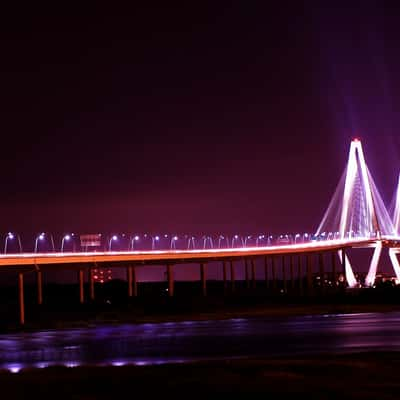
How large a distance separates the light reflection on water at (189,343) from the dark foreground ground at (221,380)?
17.7 ft

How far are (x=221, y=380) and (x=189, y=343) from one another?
70.9 ft

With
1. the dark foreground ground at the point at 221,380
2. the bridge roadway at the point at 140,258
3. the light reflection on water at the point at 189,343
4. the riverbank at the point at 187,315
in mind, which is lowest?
the riverbank at the point at 187,315

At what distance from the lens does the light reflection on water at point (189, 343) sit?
4366 cm

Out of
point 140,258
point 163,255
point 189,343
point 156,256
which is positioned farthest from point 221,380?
point 163,255

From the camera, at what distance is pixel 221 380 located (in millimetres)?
30891

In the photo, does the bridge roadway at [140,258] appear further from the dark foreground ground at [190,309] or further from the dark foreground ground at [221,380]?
the dark foreground ground at [221,380]

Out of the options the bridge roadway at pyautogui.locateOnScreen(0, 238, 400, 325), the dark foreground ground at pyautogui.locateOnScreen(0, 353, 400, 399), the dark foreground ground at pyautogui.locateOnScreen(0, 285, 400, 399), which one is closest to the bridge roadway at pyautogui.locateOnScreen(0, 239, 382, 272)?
the bridge roadway at pyautogui.locateOnScreen(0, 238, 400, 325)

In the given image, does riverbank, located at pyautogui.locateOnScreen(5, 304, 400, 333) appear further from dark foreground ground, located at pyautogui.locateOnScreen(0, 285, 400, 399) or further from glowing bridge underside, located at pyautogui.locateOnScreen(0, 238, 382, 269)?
dark foreground ground, located at pyautogui.locateOnScreen(0, 285, 400, 399)

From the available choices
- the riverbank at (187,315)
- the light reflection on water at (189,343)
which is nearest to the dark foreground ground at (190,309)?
the riverbank at (187,315)

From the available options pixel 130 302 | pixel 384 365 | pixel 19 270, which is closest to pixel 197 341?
pixel 384 365

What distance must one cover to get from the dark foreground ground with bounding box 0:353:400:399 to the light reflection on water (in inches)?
212

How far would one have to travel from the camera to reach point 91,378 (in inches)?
1278

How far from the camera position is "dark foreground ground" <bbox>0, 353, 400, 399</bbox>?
1121 inches

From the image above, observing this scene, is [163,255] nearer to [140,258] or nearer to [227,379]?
[140,258]
